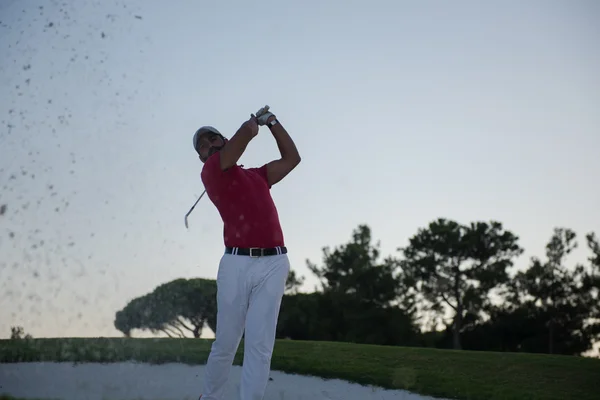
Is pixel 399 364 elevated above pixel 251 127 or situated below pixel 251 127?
below

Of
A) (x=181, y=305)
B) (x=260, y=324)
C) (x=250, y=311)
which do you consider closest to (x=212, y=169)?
(x=250, y=311)

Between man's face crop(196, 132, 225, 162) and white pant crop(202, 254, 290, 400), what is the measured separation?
0.90 metres

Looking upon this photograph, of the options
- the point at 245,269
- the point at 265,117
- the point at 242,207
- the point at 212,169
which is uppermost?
the point at 265,117

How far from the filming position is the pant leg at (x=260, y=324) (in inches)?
200

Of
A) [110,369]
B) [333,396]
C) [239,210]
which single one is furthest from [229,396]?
[239,210]

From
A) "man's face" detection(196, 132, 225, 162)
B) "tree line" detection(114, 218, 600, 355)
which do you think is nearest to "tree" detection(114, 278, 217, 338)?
"tree line" detection(114, 218, 600, 355)

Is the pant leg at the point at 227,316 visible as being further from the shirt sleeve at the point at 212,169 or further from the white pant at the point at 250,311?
the shirt sleeve at the point at 212,169

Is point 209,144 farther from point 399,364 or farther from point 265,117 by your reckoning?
point 399,364

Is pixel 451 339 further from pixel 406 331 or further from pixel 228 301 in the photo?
pixel 228 301

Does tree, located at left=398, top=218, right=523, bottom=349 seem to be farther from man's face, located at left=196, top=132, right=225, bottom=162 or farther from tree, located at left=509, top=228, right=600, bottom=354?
man's face, located at left=196, top=132, right=225, bottom=162

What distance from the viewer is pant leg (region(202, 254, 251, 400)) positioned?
16.9 ft

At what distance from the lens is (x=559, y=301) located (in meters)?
39.5

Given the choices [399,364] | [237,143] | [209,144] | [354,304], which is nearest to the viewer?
[237,143]

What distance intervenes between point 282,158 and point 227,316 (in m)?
1.34
